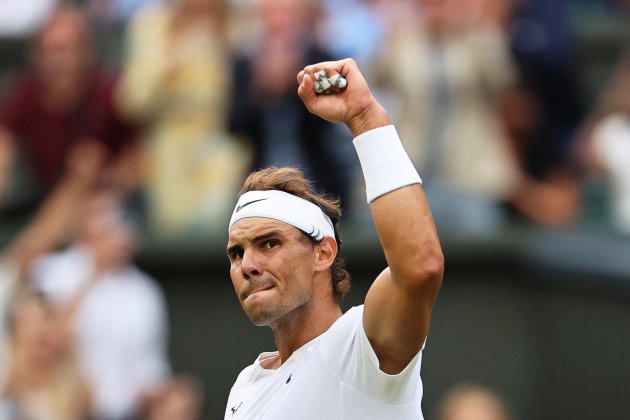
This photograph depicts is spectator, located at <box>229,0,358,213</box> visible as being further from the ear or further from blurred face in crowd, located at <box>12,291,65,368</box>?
the ear

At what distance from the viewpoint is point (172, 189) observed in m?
8.42

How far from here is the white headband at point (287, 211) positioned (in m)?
3.83

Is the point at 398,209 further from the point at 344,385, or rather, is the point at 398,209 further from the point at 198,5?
the point at 198,5

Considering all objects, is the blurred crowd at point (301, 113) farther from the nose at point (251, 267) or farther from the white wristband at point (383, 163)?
the white wristband at point (383, 163)

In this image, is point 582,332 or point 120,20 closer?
point 582,332

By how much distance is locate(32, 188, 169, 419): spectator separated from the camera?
785 cm

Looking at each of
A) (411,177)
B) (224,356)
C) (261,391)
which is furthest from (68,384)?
(411,177)

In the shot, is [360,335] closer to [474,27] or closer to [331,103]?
[331,103]

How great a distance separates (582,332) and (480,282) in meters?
0.67

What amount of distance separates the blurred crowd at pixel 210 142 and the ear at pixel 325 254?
4038mm

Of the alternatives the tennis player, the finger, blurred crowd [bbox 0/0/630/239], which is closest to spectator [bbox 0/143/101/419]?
blurred crowd [bbox 0/0/630/239]

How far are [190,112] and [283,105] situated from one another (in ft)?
1.93

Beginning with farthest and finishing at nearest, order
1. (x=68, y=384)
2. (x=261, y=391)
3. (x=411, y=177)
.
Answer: (x=68, y=384)
(x=261, y=391)
(x=411, y=177)

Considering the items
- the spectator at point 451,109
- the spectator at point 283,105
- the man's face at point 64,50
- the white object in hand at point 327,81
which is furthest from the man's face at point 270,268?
the man's face at point 64,50
